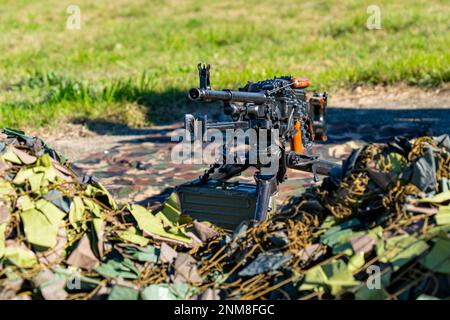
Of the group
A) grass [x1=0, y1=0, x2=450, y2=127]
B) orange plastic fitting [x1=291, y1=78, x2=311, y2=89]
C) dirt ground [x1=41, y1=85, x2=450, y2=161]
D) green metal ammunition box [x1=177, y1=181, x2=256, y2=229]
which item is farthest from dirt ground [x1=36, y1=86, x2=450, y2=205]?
orange plastic fitting [x1=291, y1=78, x2=311, y2=89]

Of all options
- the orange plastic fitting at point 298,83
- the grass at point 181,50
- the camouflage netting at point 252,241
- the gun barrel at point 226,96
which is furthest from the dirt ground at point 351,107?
the camouflage netting at point 252,241

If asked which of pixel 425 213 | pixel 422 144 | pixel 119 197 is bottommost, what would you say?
pixel 119 197

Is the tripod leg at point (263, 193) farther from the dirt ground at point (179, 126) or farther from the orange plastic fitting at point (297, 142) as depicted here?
the dirt ground at point (179, 126)

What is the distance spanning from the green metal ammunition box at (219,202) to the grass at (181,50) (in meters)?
3.67

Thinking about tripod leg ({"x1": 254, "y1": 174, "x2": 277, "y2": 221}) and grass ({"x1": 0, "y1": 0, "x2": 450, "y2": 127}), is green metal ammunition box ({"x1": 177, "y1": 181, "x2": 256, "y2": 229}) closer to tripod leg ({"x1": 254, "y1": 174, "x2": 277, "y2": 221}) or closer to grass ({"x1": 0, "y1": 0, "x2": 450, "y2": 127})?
tripod leg ({"x1": 254, "y1": 174, "x2": 277, "y2": 221})

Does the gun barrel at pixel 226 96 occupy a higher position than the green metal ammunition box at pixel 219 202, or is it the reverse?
the gun barrel at pixel 226 96

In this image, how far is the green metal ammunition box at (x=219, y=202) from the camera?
214 inches

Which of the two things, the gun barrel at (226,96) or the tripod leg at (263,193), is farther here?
the tripod leg at (263,193)

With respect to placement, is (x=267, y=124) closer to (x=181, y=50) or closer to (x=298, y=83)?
(x=298, y=83)

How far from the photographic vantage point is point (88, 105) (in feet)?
30.6

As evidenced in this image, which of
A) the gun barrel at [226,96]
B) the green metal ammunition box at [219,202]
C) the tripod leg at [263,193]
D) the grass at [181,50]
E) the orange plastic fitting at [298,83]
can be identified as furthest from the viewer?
the grass at [181,50]

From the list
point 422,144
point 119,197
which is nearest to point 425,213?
point 422,144
